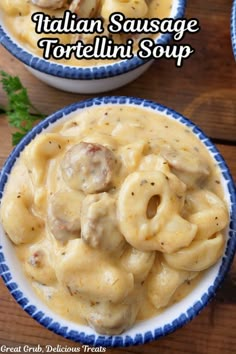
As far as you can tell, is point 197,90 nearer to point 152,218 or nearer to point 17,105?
point 17,105

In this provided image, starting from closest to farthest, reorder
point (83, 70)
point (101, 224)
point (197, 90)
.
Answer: point (101, 224), point (83, 70), point (197, 90)

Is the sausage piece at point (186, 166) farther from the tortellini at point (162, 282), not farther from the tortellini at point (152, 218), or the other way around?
the tortellini at point (162, 282)

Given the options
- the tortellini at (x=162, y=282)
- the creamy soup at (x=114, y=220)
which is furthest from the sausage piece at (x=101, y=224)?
the tortellini at (x=162, y=282)

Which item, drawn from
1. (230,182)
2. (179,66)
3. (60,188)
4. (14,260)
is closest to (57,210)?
(60,188)

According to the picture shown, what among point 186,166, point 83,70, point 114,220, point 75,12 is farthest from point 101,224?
point 75,12

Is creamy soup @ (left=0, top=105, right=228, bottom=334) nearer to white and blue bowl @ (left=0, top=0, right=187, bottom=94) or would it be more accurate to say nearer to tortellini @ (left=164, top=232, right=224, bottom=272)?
tortellini @ (left=164, top=232, right=224, bottom=272)

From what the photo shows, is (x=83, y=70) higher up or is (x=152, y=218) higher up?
(x=83, y=70)

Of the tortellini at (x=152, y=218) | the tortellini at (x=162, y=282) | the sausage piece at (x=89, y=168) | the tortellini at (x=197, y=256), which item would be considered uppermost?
the sausage piece at (x=89, y=168)

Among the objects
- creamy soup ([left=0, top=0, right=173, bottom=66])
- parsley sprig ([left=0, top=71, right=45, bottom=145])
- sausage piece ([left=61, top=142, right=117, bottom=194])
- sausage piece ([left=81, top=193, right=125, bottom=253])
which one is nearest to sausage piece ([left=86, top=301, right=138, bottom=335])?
sausage piece ([left=81, top=193, right=125, bottom=253])

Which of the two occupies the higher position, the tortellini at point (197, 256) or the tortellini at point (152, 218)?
the tortellini at point (152, 218)
